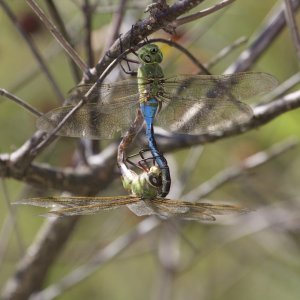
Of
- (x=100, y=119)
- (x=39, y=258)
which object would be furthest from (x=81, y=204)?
(x=39, y=258)

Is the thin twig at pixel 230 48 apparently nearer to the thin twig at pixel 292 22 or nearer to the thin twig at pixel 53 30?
the thin twig at pixel 292 22

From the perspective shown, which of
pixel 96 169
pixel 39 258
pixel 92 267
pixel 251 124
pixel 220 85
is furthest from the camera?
pixel 92 267

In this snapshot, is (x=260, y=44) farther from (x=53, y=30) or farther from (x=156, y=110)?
(x=53, y=30)

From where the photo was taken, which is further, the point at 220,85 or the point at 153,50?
the point at 220,85

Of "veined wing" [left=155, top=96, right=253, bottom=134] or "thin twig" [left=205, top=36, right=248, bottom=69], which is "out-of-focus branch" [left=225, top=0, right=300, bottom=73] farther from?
"veined wing" [left=155, top=96, right=253, bottom=134]

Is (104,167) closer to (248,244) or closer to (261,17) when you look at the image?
(261,17)

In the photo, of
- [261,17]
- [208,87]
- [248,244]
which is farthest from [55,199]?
[248,244]

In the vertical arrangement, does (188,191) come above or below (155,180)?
below
